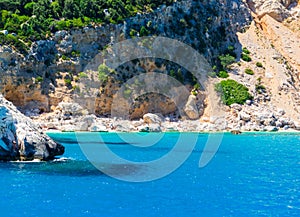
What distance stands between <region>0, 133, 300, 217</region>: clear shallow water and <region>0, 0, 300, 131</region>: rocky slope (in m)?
33.8

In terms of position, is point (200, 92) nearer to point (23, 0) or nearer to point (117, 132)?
point (117, 132)

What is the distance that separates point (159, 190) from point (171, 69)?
54578 millimetres

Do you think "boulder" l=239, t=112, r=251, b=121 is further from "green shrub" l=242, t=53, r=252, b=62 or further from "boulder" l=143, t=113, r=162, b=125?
"green shrub" l=242, t=53, r=252, b=62

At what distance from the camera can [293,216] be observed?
18.6m

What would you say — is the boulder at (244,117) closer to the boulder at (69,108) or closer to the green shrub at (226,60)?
the green shrub at (226,60)

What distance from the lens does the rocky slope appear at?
218ft

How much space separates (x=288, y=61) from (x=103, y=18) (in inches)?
1678

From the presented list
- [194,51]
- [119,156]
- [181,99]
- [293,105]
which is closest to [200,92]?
[181,99]

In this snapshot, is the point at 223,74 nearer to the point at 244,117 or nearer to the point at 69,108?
the point at 244,117

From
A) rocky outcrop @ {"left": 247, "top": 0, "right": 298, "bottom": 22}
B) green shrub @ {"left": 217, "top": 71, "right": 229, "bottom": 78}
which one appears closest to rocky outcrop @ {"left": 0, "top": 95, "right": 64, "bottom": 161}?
green shrub @ {"left": 217, "top": 71, "right": 229, "bottom": 78}

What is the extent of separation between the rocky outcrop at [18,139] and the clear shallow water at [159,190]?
174 centimetres

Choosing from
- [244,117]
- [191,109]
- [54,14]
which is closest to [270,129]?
[244,117]

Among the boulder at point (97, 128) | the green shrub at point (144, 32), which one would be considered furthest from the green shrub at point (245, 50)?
the boulder at point (97, 128)

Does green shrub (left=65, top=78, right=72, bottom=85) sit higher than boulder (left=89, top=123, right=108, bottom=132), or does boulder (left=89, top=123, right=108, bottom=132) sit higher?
green shrub (left=65, top=78, right=72, bottom=85)
